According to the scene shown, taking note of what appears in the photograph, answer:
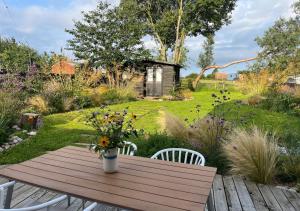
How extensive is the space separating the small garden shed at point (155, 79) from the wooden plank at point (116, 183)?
45.8ft

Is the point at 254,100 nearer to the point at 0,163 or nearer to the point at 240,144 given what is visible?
the point at 240,144

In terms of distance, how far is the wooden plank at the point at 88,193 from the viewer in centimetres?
148

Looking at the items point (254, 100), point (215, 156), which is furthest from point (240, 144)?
point (254, 100)

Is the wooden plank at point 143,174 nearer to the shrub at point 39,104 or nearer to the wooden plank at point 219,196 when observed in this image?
the wooden plank at point 219,196

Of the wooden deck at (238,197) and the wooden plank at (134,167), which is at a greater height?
the wooden plank at (134,167)

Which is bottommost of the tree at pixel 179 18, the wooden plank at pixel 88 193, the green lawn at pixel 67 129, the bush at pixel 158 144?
the green lawn at pixel 67 129

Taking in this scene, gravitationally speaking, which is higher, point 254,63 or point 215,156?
point 254,63

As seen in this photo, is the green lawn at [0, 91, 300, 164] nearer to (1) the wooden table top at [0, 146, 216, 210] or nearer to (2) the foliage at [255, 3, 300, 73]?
(1) the wooden table top at [0, 146, 216, 210]

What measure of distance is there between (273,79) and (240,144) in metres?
7.82

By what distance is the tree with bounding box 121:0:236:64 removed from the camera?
20.3m

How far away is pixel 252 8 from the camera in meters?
12.1

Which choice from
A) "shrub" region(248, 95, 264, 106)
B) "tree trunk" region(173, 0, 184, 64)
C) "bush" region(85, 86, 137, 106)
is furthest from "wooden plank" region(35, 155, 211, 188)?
"tree trunk" region(173, 0, 184, 64)

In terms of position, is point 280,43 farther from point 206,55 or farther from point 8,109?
point 8,109

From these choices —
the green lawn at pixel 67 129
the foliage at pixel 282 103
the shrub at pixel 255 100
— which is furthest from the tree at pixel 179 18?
the green lawn at pixel 67 129
